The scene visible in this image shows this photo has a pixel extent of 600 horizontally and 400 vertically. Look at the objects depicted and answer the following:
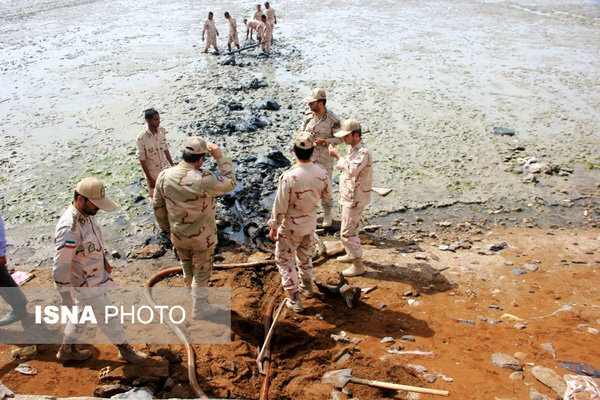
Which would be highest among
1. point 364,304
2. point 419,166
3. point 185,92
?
point 185,92

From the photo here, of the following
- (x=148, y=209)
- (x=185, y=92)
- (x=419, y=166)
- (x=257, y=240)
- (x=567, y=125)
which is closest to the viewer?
(x=257, y=240)

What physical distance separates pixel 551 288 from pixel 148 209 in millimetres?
6310

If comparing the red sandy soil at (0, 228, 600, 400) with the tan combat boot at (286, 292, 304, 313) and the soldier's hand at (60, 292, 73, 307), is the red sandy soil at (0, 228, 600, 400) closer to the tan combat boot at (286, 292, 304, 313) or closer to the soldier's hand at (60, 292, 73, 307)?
the tan combat boot at (286, 292, 304, 313)

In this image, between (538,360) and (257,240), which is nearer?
(538,360)

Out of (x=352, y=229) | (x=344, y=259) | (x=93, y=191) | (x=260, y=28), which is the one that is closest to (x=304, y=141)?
(x=352, y=229)

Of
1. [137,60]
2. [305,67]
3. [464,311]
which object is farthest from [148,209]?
[137,60]

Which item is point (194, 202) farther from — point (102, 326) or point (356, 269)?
point (356, 269)

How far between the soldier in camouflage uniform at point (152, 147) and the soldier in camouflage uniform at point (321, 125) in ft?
7.30

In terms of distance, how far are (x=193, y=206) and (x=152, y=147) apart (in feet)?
7.92

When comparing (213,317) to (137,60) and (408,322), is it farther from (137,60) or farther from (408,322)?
(137,60)

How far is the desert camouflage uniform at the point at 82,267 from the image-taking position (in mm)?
3746

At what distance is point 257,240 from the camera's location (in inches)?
269

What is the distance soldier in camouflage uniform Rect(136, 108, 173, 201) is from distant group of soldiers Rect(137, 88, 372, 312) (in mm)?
1589

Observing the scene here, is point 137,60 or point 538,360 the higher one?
point 137,60
